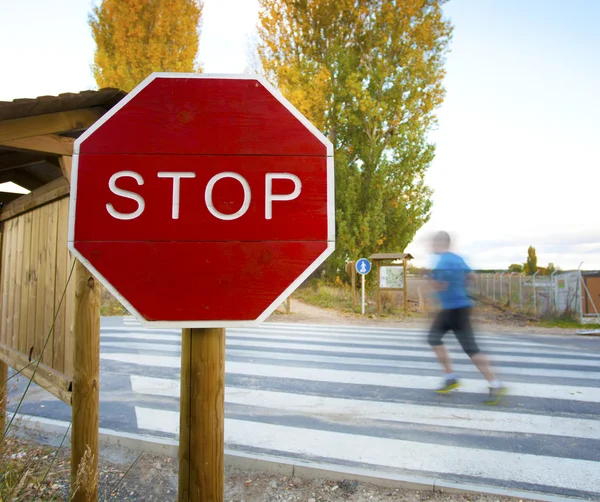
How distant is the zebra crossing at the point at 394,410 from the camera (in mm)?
3465

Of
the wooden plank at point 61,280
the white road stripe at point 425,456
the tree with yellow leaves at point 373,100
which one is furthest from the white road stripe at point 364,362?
the tree with yellow leaves at point 373,100

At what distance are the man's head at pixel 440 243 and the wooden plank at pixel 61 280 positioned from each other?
156 inches

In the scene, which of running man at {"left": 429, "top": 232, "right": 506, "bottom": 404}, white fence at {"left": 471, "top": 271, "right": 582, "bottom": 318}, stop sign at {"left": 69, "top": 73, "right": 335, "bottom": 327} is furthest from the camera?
white fence at {"left": 471, "top": 271, "right": 582, "bottom": 318}

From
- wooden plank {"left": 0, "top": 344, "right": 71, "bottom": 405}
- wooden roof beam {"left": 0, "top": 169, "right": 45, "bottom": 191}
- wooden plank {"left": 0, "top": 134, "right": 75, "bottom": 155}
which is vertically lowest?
wooden plank {"left": 0, "top": 344, "right": 71, "bottom": 405}

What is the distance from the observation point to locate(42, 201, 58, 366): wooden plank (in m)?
2.91

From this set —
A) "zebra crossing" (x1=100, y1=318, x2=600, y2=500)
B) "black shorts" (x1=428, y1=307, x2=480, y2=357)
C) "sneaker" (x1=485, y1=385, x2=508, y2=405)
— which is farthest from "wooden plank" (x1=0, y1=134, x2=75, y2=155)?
"sneaker" (x1=485, y1=385, x2=508, y2=405)

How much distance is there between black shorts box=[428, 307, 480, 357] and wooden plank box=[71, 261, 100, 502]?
390cm

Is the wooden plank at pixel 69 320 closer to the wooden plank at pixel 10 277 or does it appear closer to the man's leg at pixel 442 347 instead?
the wooden plank at pixel 10 277

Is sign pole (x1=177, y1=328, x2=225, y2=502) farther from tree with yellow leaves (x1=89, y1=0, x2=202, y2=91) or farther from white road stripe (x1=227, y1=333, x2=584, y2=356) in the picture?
tree with yellow leaves (x1=89, y1=0, x2=202, y2=91)

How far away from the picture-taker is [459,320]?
529 cm

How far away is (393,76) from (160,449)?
17.9m

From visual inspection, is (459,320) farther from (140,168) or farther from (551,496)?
(140,168)

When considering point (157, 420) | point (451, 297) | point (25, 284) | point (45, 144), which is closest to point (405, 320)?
point (451, 297)

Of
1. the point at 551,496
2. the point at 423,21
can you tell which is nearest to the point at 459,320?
the point at 551,496
